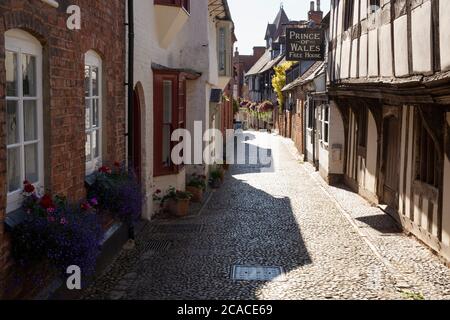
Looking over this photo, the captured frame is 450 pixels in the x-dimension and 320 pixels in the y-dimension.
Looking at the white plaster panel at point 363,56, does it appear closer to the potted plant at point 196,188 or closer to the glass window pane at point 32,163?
the potted plant at point 196,188

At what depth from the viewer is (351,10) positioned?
13.1 metres

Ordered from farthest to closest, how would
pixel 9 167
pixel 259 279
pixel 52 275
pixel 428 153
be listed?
pixel 428 153, pixel 259 279, pixel 52 275, pixel 9 167

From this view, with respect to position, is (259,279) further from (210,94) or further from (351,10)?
(210,94)

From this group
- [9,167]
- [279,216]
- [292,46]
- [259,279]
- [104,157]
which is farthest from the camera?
[292,46]

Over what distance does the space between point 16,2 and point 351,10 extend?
9.39 meters

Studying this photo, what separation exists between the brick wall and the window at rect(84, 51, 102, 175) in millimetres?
132

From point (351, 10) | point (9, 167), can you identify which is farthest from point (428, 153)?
point (9, 167)

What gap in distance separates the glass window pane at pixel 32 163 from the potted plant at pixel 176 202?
20.5ft

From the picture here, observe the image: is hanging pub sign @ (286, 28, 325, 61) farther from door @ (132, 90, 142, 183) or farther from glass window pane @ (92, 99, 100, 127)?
glass window pane @ (92, 99, 100, 127)

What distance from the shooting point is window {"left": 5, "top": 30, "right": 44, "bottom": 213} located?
5352 mm

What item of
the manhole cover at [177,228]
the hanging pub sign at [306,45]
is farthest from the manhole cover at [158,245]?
the hanging pub sign at [306,45]

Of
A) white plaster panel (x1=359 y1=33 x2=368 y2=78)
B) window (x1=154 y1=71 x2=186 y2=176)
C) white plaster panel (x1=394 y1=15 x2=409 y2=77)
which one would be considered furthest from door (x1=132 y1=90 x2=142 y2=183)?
white plaster panel (x1=394 y1=15 x2=409 y2=77)

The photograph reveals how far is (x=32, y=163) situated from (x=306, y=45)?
1332 cm

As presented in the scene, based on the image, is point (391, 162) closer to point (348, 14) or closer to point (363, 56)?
point (363, 56)
